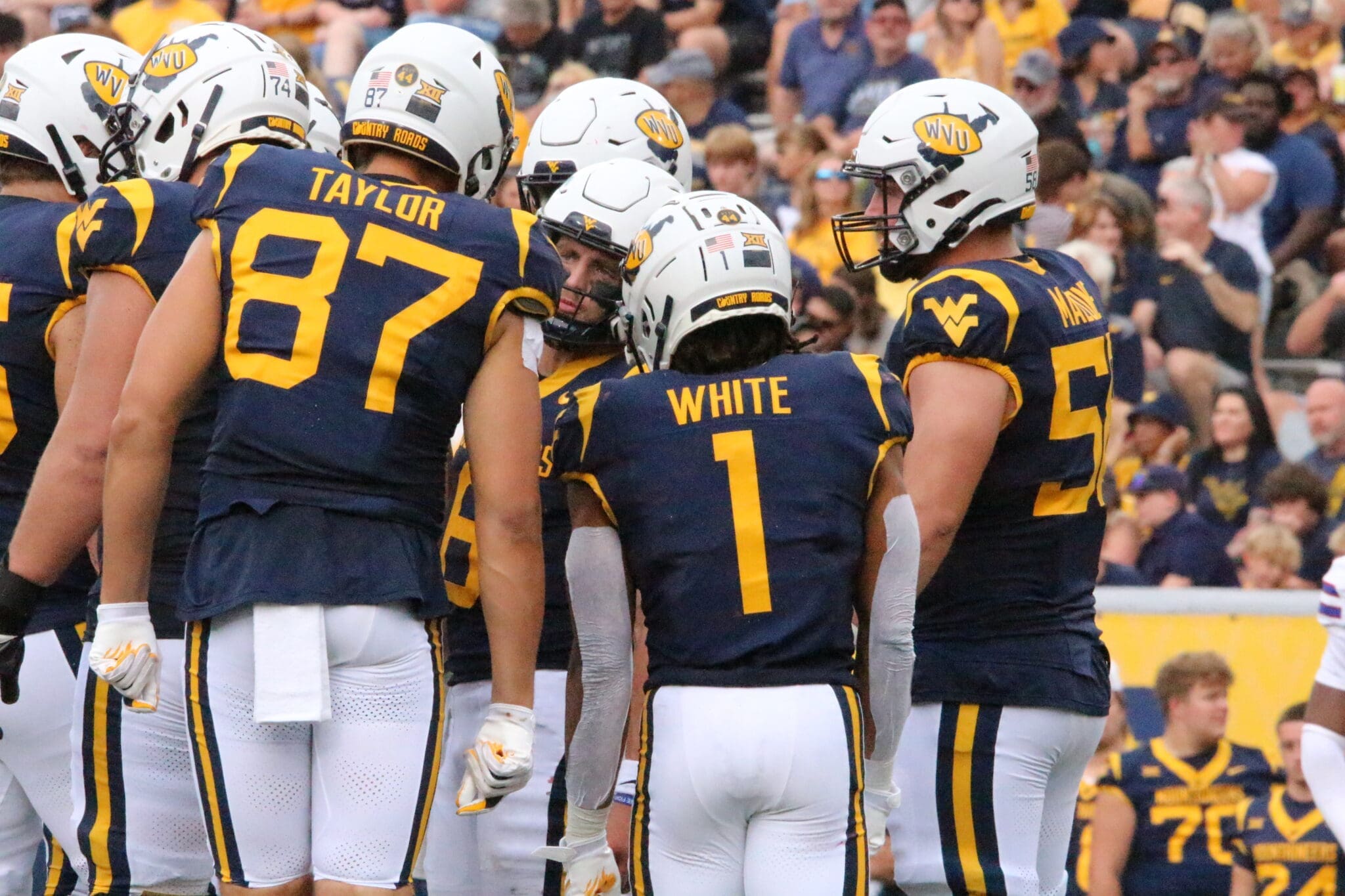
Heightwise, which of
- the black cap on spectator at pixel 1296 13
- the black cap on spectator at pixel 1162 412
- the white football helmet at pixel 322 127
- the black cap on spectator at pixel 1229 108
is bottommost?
the black cap on spectator at pixel 1162 412

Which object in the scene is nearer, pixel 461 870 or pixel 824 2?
pixel 461 870

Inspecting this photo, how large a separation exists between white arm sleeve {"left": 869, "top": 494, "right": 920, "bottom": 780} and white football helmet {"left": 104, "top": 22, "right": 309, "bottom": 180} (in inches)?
63.5

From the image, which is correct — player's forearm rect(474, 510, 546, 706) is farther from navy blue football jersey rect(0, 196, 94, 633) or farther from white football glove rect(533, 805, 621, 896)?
navy blue football jersey rect(0, 196, 94, 633)

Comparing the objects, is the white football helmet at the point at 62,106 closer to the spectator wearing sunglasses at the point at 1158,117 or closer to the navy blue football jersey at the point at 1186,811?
the navy blue football jersey at the point at 1186,811

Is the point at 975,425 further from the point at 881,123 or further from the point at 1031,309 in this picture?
the point at 881,123

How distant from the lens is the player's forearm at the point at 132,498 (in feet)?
11.9

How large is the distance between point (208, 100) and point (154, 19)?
7355 millimetres

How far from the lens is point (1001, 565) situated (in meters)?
4.39

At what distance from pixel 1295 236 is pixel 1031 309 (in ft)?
19.7

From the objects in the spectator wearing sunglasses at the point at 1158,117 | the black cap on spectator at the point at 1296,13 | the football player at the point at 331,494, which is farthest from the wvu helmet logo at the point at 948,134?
the black cap on spectator at the point at 1296,13

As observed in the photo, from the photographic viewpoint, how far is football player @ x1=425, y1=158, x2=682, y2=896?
4387 millimetres

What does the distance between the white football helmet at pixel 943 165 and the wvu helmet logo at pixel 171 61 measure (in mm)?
1595

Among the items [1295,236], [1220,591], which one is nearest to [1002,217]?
[1220,591]

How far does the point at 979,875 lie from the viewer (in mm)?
4328
